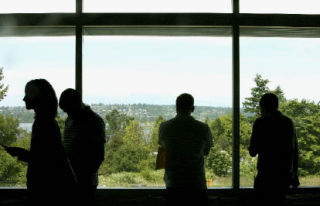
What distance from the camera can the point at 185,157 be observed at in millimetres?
2312

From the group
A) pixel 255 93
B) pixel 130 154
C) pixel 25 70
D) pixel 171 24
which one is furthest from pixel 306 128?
pixel 25 70

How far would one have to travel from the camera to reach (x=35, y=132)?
1785 millimetres

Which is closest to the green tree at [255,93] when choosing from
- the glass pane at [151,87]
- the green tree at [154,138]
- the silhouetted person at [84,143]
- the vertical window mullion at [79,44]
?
the glass pane at [151,87]

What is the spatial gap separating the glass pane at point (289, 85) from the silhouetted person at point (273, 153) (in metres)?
1.68

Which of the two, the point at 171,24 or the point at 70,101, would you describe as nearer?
the point at 70,101

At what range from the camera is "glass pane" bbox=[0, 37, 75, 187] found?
416cm

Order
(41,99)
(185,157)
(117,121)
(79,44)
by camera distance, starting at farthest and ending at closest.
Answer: (117,121), (79,44), (185,157), (41,99)

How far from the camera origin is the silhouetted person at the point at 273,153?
2.45 metres

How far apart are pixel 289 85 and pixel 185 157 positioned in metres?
2.59

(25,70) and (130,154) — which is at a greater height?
(25,70)
